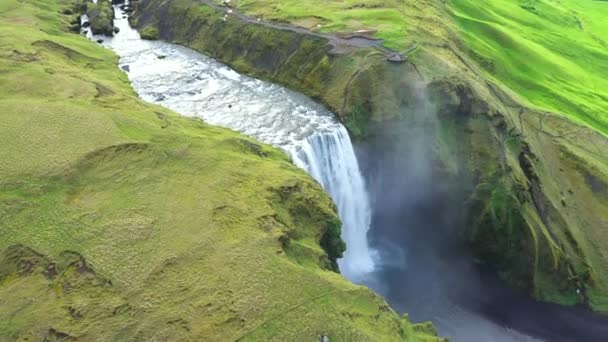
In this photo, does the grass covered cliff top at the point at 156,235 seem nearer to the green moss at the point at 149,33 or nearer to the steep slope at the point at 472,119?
the steep slope at the point at 472,119

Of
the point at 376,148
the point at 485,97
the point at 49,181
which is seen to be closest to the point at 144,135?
the point at 49,181

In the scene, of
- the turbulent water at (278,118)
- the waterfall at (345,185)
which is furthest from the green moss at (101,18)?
the waterfall at (345,185)

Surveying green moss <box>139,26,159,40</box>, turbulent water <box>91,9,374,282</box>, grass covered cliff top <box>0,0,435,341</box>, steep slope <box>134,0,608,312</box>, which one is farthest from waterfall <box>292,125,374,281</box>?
green moss <box>139,26,159,40</box>

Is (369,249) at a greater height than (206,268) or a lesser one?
lesser

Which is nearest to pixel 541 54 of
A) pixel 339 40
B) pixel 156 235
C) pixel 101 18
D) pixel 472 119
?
pixel 472 119

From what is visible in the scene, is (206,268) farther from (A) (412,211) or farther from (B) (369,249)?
(A) (412,211)

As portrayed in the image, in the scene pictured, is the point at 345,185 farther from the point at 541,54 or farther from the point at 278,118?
the point at 541,54
